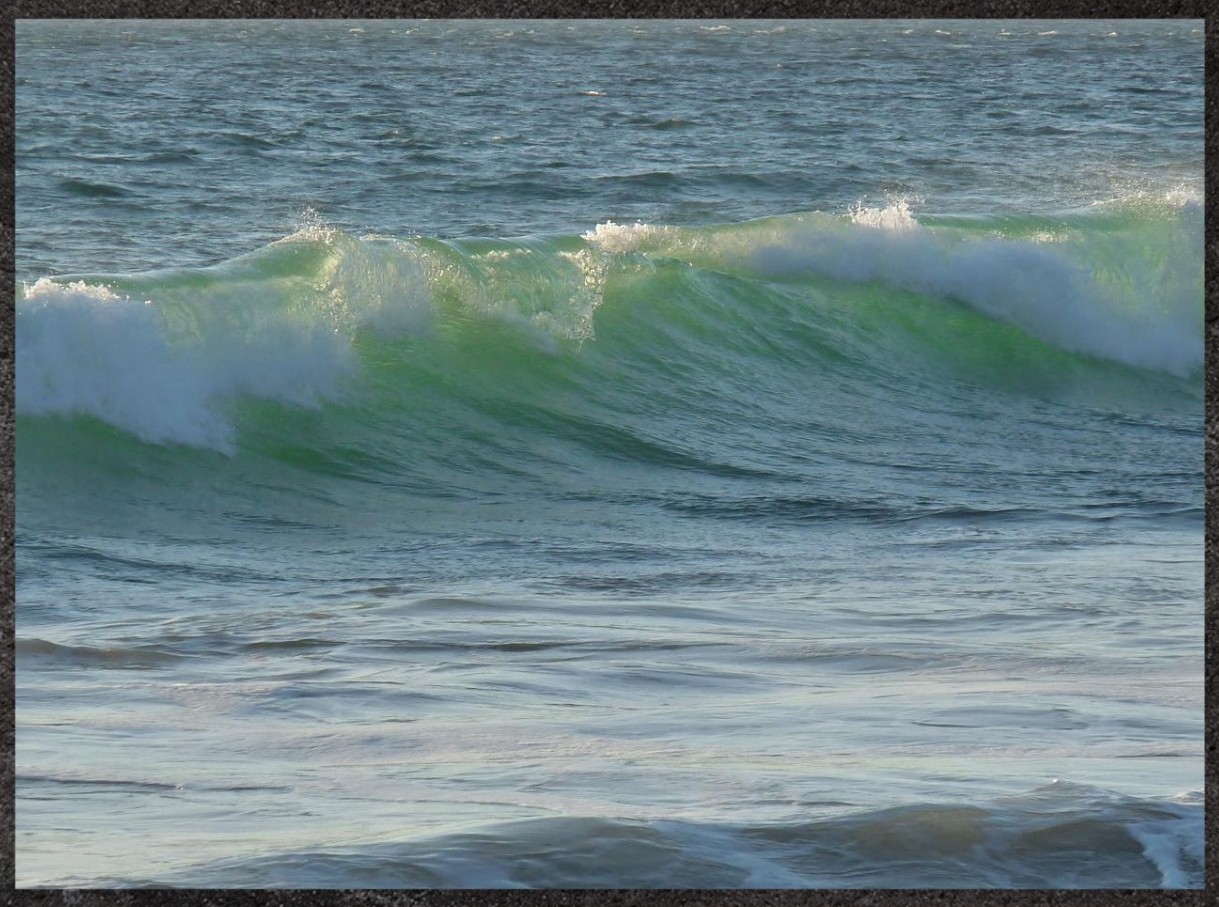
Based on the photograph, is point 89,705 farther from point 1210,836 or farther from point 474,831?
point 1210,836

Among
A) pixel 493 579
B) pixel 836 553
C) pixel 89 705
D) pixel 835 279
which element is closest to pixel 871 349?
pixel 835 279

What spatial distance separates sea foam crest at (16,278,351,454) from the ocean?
15mm

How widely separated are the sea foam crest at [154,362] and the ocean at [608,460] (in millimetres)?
15

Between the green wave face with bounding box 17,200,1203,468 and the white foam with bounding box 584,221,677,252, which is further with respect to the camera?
the white foam with bounding box 584,221,677,252

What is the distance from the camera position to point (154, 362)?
516 centimetres

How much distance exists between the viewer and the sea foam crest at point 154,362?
4840 mm

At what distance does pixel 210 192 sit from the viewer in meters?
8.37

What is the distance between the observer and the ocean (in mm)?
2119

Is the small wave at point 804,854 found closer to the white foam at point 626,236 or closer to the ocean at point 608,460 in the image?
the ocean at point 608,460

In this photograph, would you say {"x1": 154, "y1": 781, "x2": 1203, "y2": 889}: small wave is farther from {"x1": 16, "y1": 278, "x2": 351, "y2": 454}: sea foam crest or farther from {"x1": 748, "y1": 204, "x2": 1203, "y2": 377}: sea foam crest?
{"x1": 748, "y1": 204, "x2": 1203, "y2": 377}: sea foam crest

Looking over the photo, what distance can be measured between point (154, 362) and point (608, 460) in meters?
1.40

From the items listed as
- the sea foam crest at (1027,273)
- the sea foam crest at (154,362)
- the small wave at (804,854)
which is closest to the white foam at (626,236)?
the sea foam crest at (1027,273)

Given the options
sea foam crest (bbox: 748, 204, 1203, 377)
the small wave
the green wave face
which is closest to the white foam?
the green wave face

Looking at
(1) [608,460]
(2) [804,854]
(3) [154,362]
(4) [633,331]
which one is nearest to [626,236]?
(4) [633,331]
